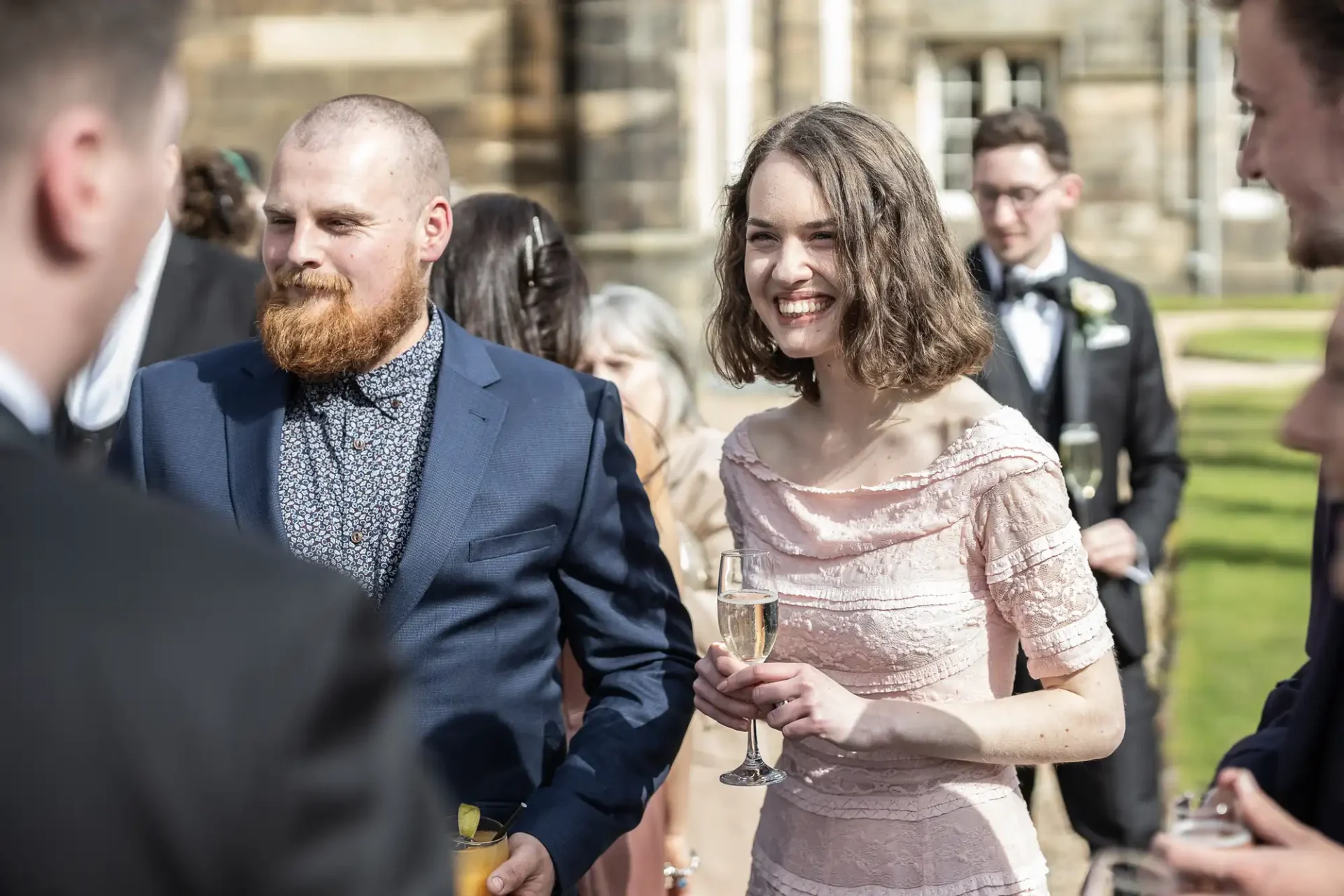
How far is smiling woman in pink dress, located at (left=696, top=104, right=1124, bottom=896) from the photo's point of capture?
2770 mm

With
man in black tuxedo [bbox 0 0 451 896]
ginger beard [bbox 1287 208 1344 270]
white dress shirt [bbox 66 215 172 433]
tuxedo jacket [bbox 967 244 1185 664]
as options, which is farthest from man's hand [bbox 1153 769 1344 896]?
white dress shirt [bbox 66 215 172 433]

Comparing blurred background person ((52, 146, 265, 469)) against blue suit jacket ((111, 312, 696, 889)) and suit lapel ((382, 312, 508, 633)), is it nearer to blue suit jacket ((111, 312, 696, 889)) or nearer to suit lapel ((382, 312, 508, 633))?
blue suit jacket ((111, 312, 696, 889))

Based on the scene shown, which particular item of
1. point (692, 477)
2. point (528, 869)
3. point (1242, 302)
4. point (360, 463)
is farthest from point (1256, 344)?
point (528, 869)

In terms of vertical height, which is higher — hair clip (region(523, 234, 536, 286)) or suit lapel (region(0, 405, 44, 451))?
hair clip (region(523, 234, 536, 286))

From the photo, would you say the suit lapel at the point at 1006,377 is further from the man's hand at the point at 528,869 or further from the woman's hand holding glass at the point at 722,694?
the man's hand at the point at 528,869

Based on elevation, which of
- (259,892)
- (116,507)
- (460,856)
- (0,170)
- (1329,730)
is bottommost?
(460,856)

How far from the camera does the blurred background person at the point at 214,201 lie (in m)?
6.27

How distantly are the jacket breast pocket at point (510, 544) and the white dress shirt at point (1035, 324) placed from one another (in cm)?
240

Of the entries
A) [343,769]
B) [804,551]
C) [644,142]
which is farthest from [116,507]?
[644,142]

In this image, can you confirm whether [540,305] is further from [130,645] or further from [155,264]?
[130,645]

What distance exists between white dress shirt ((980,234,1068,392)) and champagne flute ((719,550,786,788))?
7.51ft

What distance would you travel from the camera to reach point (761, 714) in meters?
2.69

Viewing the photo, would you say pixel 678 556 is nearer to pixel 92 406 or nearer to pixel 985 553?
pixel 985 553

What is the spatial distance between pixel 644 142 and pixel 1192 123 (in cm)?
1866
